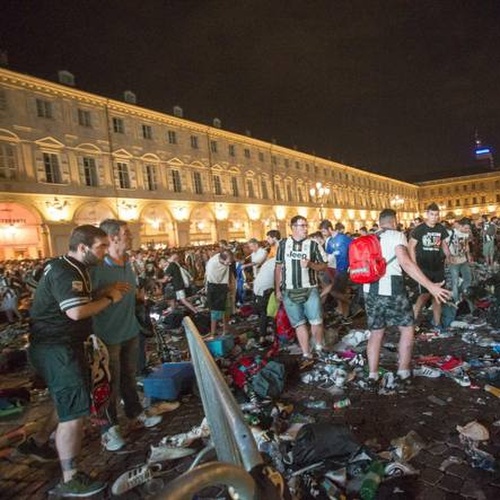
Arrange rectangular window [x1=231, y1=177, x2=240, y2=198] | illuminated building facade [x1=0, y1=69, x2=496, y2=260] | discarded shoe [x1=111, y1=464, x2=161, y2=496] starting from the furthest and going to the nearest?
rectangular window [x1=231, y1=177, x2=240, y2=198] → illuminated building facade [x1=0, y1=69, x2=496, y2=260] → discarded shoe [x1=111, y1=464, x2=161, y2=496]

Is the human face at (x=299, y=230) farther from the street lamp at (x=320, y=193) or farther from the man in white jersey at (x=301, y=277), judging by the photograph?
the street lamp at (x=320, y=193)

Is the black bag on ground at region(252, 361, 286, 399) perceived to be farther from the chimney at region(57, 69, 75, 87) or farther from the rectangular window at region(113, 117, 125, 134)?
A: the rectangular window at region(113, 117, 125, 134)

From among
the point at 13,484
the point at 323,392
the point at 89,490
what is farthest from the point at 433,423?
the point at 13,484

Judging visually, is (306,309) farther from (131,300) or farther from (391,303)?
(131,300)

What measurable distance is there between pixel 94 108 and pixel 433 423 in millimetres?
29554

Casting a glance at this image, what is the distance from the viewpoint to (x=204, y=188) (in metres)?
35.4

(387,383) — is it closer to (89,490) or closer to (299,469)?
(299,469)

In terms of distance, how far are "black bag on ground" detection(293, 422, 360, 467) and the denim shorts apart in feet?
→ 8.13

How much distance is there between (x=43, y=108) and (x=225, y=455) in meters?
27.9

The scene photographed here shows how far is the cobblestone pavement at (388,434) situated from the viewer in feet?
8.70

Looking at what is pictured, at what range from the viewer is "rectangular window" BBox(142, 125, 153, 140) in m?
30.6

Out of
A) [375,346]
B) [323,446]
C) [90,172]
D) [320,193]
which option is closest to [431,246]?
[375,346]

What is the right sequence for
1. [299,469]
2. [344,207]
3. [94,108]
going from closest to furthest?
[299,469] < [94,108] < [344,207]

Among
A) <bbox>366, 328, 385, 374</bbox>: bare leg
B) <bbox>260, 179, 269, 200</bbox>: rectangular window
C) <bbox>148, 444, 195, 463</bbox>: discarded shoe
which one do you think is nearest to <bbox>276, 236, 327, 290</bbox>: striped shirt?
<bbox>366, 328, 385, 374</bbox>: bare leg
